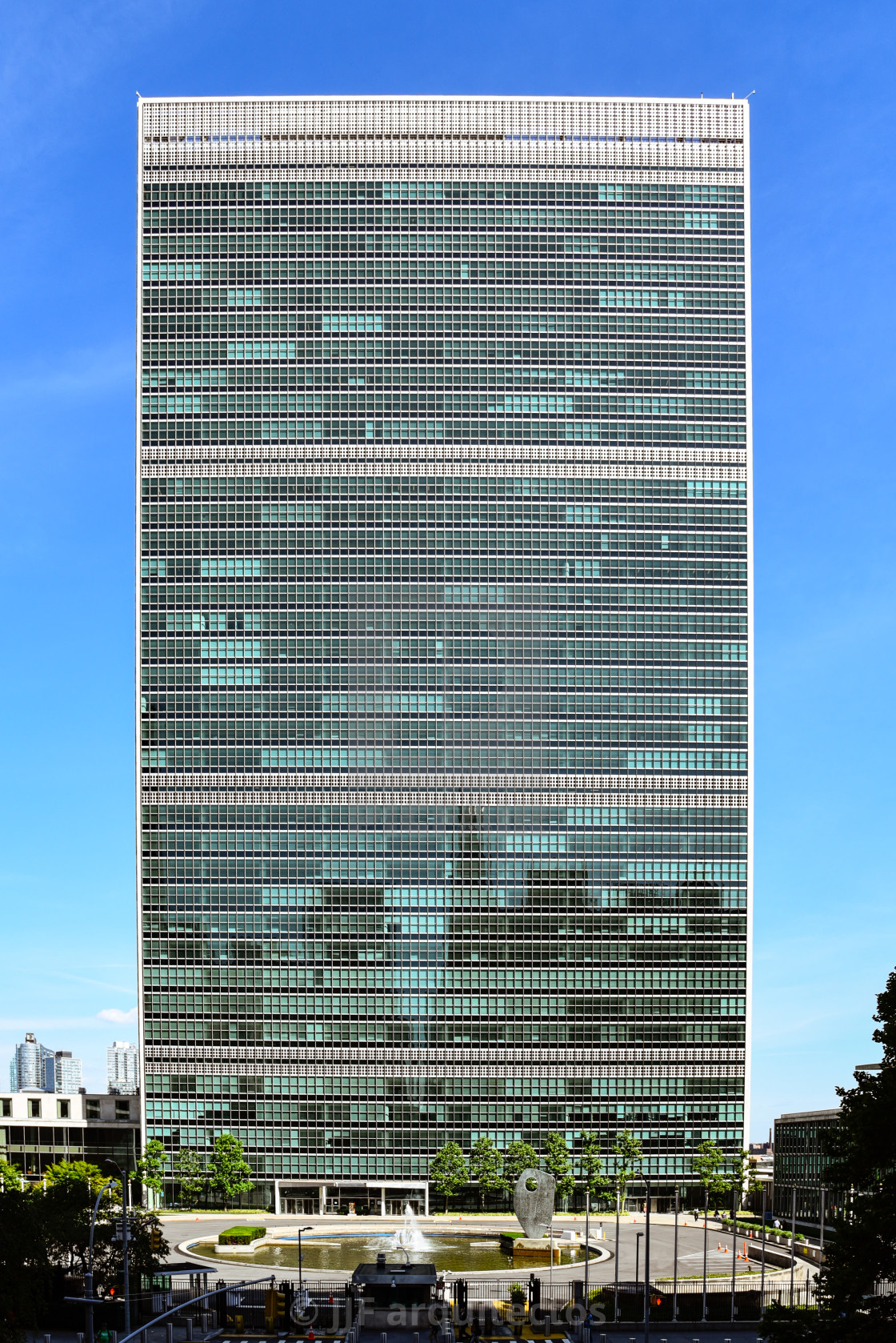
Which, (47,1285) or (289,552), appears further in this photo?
(289,552)

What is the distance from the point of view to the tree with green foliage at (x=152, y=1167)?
159750mm

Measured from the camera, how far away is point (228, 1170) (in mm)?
157000

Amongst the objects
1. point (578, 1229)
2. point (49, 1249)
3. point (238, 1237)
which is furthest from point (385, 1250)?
point (49, 1249)

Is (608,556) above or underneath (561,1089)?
above

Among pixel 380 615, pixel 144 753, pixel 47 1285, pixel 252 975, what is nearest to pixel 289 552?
pixel 380 615

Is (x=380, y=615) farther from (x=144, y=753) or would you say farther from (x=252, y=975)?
(x=252, y=975)

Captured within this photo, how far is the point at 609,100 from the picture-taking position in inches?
7279

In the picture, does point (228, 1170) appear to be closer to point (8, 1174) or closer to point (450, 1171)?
point (8, 1174)

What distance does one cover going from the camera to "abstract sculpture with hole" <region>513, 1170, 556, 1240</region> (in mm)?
114812

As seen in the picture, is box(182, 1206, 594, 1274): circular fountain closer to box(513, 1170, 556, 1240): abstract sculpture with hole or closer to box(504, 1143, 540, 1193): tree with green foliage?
box(513, 1170, 556, 1240): abstract sculpture with hole

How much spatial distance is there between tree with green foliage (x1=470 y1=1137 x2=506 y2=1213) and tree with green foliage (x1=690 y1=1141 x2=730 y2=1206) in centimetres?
2481

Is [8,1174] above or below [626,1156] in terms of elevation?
above

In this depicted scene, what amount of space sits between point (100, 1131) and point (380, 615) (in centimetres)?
8020

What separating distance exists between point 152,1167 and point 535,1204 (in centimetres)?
6378
